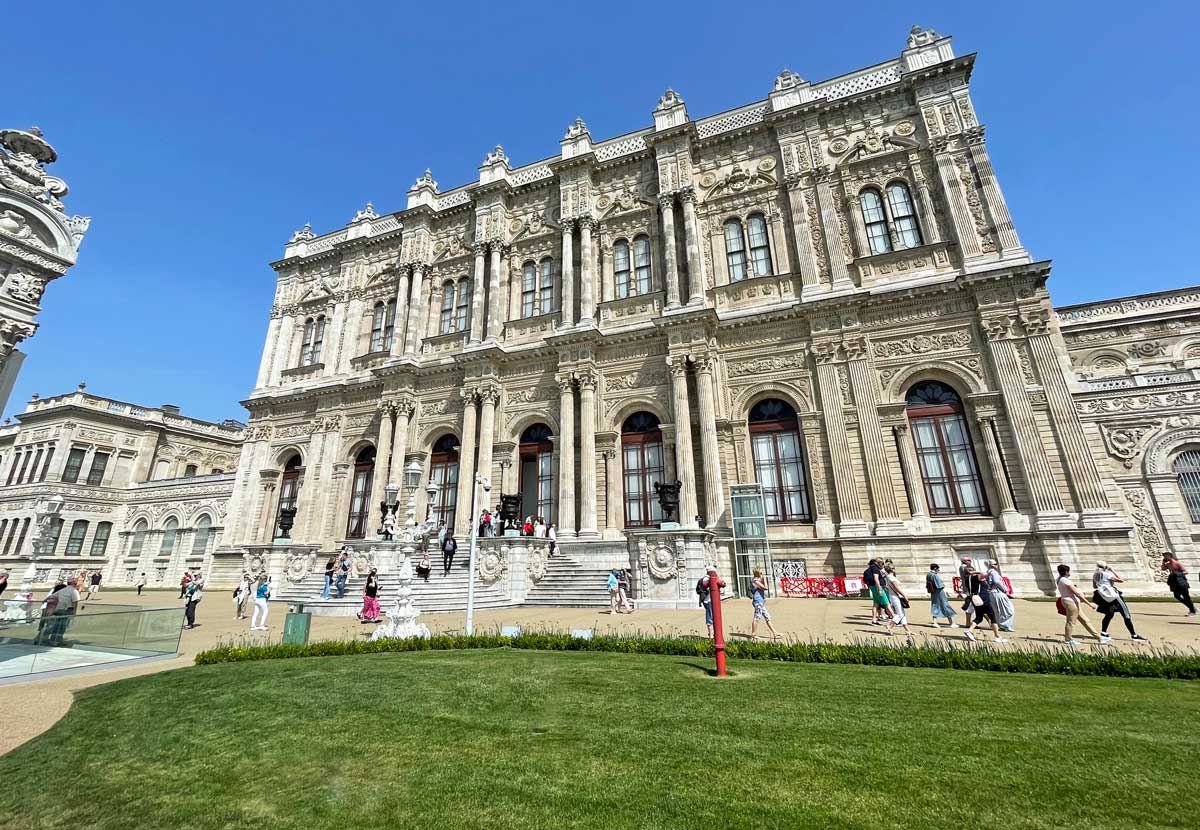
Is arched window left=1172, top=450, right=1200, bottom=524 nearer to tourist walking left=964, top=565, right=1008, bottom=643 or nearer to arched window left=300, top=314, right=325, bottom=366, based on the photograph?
tourist walking left=964, top=565, right=1008, bottom=643

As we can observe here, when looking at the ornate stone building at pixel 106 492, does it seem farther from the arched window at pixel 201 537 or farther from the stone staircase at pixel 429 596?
the stone staircase at pixel 429 596

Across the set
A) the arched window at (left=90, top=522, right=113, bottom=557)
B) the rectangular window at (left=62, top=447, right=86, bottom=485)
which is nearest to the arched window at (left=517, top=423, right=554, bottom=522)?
the arched window at (left=90, top=522, right=113, bottom=557)

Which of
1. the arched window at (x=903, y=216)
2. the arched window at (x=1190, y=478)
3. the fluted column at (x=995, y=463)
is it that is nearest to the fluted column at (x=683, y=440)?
the fluted column at (x=995, y=463)

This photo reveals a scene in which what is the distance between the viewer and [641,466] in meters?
20.6

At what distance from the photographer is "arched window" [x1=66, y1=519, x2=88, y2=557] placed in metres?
35.4

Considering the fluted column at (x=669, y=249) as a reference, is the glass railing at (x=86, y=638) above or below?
below

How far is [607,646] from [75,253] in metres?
11.3

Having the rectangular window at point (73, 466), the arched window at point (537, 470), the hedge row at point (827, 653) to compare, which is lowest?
the hedge row at point (827, 653)

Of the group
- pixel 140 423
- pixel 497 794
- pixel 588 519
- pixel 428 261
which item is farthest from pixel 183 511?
pixel 497 794

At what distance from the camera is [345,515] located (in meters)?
24.8

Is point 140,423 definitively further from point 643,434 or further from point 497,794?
point 497,794

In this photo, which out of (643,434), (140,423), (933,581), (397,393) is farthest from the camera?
(140,423)

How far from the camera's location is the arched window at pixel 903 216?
19.4m

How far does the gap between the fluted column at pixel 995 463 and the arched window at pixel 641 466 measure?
35.0 feet
